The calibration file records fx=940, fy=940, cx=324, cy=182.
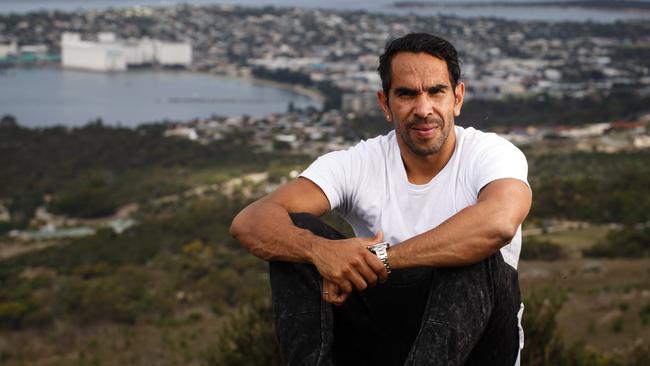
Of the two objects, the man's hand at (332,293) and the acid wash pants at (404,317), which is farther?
the man's hand at (332,293)

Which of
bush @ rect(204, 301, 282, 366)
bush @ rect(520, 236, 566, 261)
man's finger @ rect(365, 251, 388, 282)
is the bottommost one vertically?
bush @ rect(520, 236, 566, 261)

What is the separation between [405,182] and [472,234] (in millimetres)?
253

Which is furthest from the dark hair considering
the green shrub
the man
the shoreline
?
the shoreline

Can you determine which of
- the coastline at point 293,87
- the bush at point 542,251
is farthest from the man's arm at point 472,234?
the coastline at point 293,87

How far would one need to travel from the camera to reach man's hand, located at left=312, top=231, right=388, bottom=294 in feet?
5.49

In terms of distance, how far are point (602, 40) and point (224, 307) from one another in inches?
1900

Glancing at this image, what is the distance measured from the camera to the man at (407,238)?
1.62 meters

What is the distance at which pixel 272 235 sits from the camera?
5.79 feet

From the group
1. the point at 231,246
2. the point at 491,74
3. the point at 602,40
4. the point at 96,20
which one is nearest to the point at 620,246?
the point at 231,246

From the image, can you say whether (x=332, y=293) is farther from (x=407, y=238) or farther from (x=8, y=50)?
(x=8, y=50)

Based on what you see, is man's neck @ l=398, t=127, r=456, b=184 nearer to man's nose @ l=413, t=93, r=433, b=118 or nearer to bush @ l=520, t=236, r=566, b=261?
man's nose @ l=413, t=93, r=433, b=118

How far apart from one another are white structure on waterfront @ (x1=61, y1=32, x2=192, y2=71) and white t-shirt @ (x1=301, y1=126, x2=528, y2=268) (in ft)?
181

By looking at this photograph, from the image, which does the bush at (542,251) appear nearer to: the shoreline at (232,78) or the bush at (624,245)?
the bush at (624,245)

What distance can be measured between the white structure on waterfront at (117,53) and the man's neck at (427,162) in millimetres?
55268
